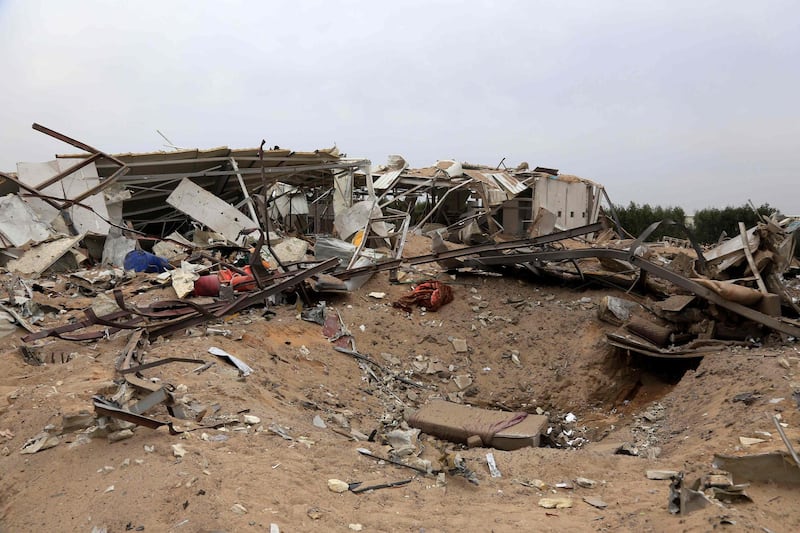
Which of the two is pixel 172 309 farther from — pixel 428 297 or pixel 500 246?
pixel 500 246

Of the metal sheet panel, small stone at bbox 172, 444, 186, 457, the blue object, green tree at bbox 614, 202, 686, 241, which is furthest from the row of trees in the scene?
small stone at bbox 172, 444, 186, 457

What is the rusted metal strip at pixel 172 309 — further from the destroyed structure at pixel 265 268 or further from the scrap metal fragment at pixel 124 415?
the scrap metal fragment at pixel 124 415

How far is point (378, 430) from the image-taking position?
17.1ft

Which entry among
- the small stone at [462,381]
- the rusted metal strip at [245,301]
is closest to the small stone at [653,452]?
the small stone at [462,381]

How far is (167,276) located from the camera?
895 centimetres

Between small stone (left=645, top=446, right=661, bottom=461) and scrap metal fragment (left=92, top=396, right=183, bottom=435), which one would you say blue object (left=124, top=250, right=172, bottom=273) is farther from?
small stone (left=645, top=446, right=661, bottom=461)

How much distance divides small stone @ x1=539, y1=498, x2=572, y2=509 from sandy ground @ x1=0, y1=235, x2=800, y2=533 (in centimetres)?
6

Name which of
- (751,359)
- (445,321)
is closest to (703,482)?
(751,359)

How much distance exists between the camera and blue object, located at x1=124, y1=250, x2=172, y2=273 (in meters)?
9.87

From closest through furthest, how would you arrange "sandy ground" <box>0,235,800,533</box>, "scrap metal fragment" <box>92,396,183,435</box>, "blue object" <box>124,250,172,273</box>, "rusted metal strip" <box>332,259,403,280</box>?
"sandy ground" <box>0,235,800,533</box> < "scrap metal fragment" <box>92,396,183,435</box> < "rusted metal strip" <box>332,259,403,280</box> < "blue object" <box>124,250,172,273</box>

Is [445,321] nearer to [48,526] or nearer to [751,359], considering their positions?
[751,359]

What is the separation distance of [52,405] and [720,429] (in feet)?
16.6

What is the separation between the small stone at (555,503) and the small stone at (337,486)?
1.21 meters

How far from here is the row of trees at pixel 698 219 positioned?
2206cm
